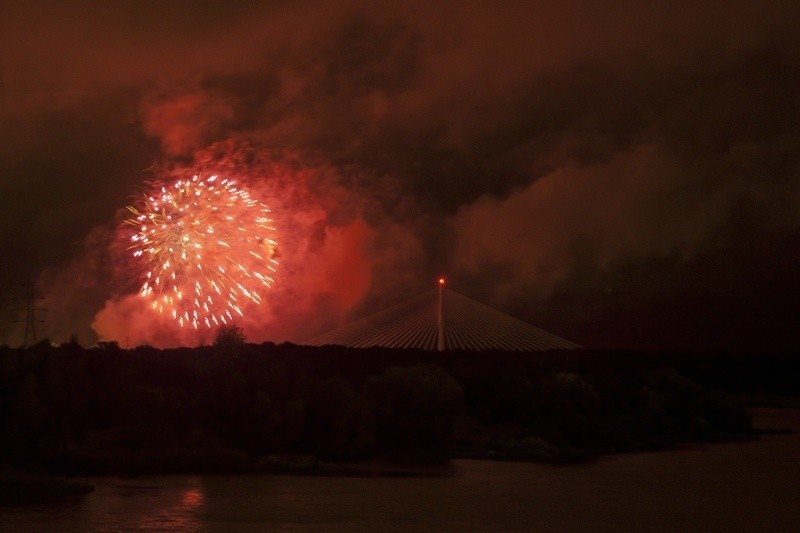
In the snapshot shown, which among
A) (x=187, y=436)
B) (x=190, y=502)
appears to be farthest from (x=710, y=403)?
(x=190, y=502)

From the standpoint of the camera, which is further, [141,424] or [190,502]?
[141,424]

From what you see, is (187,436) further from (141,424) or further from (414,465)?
(414,465)

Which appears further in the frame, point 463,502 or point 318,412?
point 318,412

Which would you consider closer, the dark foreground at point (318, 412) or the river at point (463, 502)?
the river at point (463, 502)

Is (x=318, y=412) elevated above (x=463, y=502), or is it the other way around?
(x=318, y=412)
